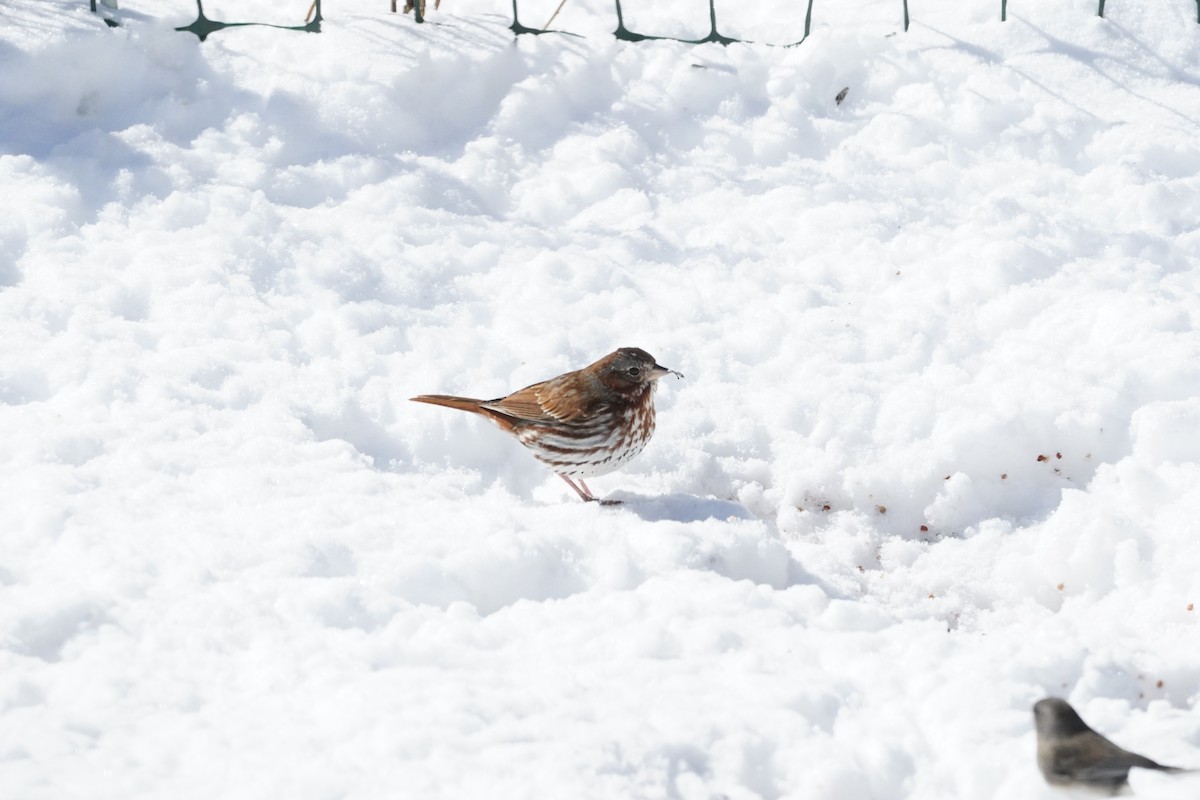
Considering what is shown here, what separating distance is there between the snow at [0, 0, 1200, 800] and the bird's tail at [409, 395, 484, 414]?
167 millimetres

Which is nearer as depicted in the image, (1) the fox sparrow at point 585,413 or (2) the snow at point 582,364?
(2) the snow at point 582,364

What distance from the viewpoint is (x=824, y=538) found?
14.1 feet

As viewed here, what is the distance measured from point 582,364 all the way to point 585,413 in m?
0.66

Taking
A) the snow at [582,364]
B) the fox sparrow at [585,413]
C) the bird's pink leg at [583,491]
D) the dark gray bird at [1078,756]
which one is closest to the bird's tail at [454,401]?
the fox sparrow at [585,413]

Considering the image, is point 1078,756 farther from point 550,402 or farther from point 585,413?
point 550,402

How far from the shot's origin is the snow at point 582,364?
3.11 metres

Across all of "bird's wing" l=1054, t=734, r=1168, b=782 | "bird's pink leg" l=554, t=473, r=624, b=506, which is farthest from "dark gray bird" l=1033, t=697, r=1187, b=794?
"bird's pink leg" l=554, t=473, r=624, b=506

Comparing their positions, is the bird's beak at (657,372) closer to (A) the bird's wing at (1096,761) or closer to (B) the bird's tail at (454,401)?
(B) the bird's tail at (454,401)

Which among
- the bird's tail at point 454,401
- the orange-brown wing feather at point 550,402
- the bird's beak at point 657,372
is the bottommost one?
the bird's tail at point 454,401

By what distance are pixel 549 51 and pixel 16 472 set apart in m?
3.52

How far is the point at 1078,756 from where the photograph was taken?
2.77m

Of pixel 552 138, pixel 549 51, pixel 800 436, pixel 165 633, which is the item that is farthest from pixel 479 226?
pixel 165 633

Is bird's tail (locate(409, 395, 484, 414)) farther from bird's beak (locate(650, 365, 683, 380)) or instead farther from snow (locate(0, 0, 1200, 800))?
bird's beak (locate(650, 365, 683, 380))

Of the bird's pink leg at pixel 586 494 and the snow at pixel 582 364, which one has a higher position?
the snow at pixel 582 364
